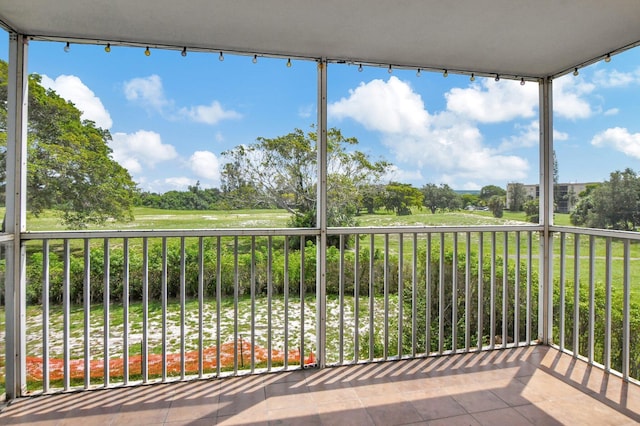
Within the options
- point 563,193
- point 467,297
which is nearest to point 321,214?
point 467,297

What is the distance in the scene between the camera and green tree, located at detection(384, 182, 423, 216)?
9.02ft

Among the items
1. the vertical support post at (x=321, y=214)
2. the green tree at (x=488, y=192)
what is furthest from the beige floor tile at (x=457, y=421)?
the green tree at (x=488, y=192)

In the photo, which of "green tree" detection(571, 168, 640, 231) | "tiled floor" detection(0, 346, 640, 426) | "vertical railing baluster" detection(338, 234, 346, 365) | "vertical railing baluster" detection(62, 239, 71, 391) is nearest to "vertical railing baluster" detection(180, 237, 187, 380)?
"tiled floor" detection(0, 346, 640, 426)

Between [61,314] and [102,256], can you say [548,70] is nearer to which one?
[102,256]

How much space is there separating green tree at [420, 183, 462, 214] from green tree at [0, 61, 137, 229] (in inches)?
82.3

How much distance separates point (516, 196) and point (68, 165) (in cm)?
320

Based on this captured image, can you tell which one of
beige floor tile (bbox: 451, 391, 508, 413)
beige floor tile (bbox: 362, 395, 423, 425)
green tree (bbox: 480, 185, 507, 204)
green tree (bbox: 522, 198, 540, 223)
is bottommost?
beige floor tile (bbox: 362, 395, 423, 425)

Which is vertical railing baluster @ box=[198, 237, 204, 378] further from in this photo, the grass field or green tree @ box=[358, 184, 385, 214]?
green tree @ box=[358, 184, 385, 214]

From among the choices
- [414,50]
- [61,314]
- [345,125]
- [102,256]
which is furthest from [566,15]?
[61,314]

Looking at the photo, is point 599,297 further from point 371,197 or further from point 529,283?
point 371,197

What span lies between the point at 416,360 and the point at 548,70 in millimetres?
2382

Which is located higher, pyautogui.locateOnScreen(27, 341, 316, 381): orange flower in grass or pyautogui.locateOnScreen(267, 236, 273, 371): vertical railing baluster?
pyautogui.locateOnScreen(267, 236, 273, 371): vertical railing baluster

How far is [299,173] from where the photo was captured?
2.63 meters

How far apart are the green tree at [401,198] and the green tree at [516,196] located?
0.78m
